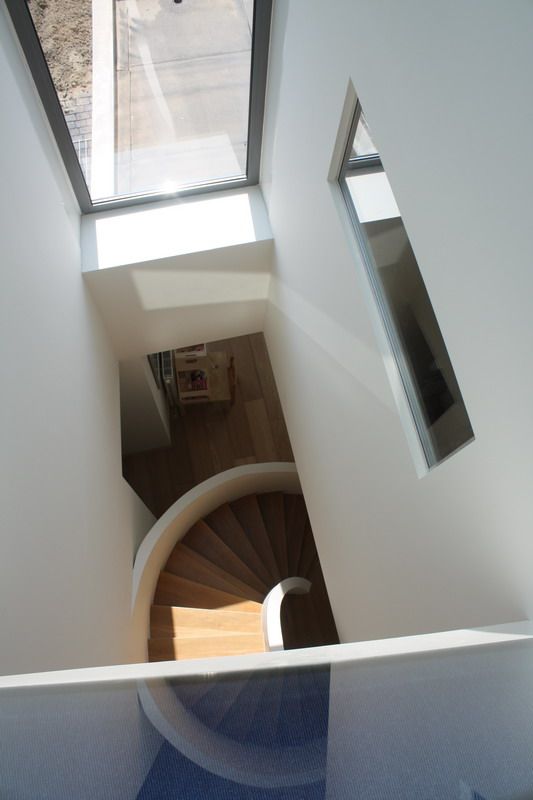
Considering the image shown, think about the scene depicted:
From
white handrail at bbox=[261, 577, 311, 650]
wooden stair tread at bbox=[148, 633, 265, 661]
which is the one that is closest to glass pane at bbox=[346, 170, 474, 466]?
white handrail at bbox=[261, 577, 311, 650]

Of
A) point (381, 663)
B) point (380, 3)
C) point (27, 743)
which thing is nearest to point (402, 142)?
point (380, 3)

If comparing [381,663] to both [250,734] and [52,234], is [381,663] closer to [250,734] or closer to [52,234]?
[250,734]

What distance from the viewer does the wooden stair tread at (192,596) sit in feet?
21.1

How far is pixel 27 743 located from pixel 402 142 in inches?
85.7

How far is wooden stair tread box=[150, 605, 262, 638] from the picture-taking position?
602cm

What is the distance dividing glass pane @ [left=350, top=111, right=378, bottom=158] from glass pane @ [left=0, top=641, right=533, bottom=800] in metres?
2.04

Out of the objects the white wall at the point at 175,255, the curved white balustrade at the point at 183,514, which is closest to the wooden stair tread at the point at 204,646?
the curved white balustrade at the point at 183,514

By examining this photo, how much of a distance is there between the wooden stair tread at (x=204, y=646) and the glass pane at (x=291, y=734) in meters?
4.35

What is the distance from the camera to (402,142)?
215cm

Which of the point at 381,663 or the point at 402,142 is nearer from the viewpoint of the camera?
the point at 381,663

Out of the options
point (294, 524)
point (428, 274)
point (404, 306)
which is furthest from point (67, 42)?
point (294, 524)

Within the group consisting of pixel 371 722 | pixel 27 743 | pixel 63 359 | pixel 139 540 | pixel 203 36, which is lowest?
pixel 371 722

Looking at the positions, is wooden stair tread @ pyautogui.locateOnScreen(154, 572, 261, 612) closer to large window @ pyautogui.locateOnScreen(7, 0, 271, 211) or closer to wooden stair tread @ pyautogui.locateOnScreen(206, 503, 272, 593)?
wooden stair tread @ pyautogui.locateOnScreen(206, 503, 272, 593)

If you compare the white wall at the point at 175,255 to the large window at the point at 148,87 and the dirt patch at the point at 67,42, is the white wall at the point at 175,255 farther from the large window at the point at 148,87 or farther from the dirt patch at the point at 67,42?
the dirt patch at the point at 67,42
